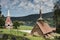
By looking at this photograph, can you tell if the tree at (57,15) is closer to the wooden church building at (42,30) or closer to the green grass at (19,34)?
the wooden church building at (42,30)

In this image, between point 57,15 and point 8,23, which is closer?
point 57,15

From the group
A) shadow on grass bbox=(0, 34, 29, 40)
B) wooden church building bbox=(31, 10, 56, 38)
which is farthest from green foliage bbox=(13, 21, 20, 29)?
wooden church building bbox=(31, 10, 56, 38)

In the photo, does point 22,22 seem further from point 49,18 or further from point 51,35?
point 51,35

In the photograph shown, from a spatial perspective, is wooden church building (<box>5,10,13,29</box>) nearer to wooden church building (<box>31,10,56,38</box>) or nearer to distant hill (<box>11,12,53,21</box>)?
distant hill (<box>11,12,53,21</box>)

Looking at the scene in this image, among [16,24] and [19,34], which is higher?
[16,24]

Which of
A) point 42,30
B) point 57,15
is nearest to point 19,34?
point 42,30

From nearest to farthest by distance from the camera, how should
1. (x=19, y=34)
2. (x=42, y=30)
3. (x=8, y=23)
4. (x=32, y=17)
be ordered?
1. (x=42, y=30)
2. (x=19, y=34)
3. (x=8, y=23)
4. (x=32, y=17)

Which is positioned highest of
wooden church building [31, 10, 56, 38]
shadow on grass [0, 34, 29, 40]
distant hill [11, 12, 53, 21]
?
distant hill [11, 12, 53, 21]

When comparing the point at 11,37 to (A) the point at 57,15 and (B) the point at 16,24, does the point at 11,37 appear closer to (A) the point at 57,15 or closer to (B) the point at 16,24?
(B) the point at 16,24

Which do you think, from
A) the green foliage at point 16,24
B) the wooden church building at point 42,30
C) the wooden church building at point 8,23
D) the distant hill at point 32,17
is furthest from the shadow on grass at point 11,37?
the distant hill at point 32,17

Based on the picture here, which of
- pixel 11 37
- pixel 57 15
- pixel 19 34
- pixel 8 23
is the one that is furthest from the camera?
pixel 8 23

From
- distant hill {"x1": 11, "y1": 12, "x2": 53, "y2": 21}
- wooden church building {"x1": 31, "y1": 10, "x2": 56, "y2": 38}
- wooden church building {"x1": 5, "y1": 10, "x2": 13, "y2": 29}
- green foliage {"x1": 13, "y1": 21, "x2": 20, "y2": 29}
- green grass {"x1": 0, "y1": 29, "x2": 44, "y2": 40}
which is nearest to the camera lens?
green grass {"x1": 0, "y1": 29, "x2": 44, "y2": 40}

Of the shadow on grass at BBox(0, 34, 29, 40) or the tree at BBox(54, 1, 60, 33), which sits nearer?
the shadow on grass at BBox(0, 34, 29, 40)

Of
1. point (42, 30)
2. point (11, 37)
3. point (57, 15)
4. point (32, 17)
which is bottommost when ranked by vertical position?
point (11, 37)
